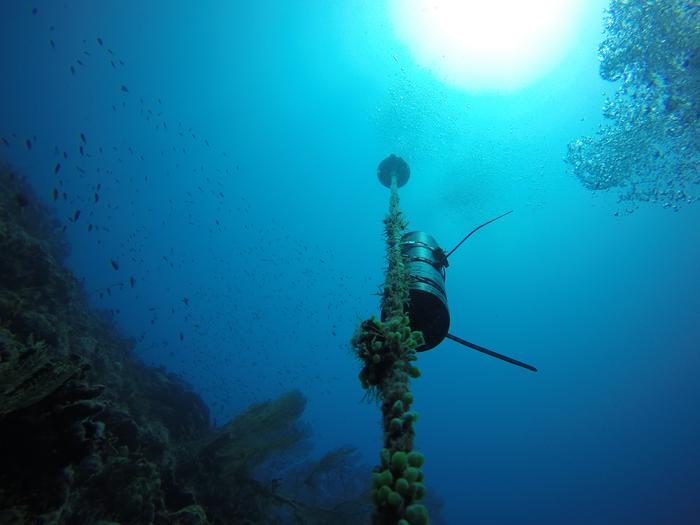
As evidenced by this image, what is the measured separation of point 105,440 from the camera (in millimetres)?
4793

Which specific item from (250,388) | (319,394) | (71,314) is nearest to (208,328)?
(250,388)

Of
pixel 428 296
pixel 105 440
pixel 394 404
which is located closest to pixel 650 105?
pixel 428 296

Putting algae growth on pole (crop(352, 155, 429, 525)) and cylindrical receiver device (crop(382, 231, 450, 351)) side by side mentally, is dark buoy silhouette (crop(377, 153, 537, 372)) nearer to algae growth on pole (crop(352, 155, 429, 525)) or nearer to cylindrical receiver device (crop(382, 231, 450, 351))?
cylindrical receiver device (crop(382, 231, 450, 351))

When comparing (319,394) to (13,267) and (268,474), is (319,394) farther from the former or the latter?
(13,267)

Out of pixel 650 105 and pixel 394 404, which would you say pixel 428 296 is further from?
pixel 650 105

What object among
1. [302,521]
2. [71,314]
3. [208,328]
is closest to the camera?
[302,521]

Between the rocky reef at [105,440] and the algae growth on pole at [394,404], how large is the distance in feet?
9.69

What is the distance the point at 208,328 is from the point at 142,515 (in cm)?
8989

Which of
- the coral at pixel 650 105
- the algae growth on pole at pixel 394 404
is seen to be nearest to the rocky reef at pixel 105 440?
the algae growth on pole at pixel 394 404

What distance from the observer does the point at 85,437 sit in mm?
3230

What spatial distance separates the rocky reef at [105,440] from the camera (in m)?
3.13

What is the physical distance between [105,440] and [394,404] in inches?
201

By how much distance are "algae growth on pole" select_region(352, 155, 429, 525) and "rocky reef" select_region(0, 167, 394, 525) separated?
295 cm

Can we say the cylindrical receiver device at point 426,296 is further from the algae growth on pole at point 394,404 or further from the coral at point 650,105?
the coral at point 650,105
